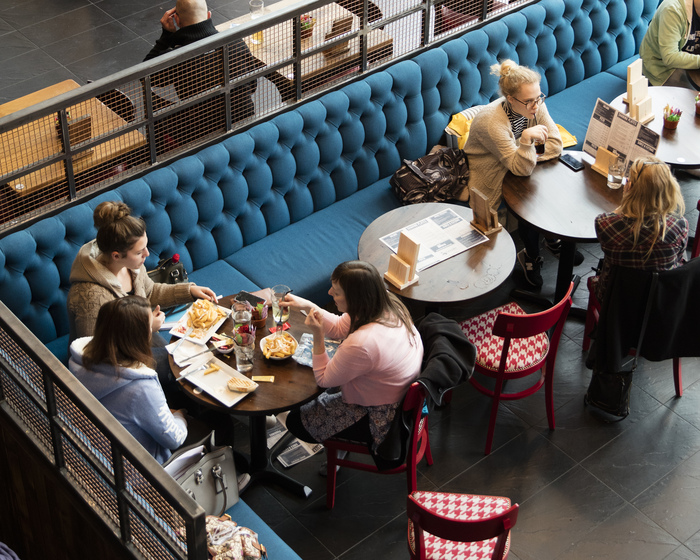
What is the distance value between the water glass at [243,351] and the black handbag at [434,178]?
191cm

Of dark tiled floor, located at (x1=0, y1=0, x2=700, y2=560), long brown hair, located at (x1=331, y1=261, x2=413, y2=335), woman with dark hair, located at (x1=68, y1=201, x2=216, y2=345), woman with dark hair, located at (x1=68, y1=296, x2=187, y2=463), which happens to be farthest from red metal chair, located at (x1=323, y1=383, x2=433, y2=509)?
woman with dark hair, located at (x1=68, y1=201, x2=216, y2=345)

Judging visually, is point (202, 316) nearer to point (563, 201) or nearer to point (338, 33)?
point (563, 201)

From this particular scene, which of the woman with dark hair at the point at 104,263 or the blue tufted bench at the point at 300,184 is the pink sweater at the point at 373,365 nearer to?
the woman with dark hair at the point at 104,263

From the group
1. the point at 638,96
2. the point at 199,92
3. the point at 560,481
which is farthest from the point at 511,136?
the point at 560,481

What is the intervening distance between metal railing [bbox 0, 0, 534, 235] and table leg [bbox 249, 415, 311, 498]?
1642mm

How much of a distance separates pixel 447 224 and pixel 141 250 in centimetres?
173

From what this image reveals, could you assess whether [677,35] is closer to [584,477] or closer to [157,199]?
[584,477]

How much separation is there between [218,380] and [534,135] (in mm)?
2412

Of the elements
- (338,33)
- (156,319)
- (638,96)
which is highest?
(338,33)

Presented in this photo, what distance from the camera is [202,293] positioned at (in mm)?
4141

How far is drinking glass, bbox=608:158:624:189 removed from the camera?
4.78 meters

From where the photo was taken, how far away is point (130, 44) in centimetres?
778

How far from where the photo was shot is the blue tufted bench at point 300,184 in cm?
433

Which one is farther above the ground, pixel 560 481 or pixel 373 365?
pixel 373 365
